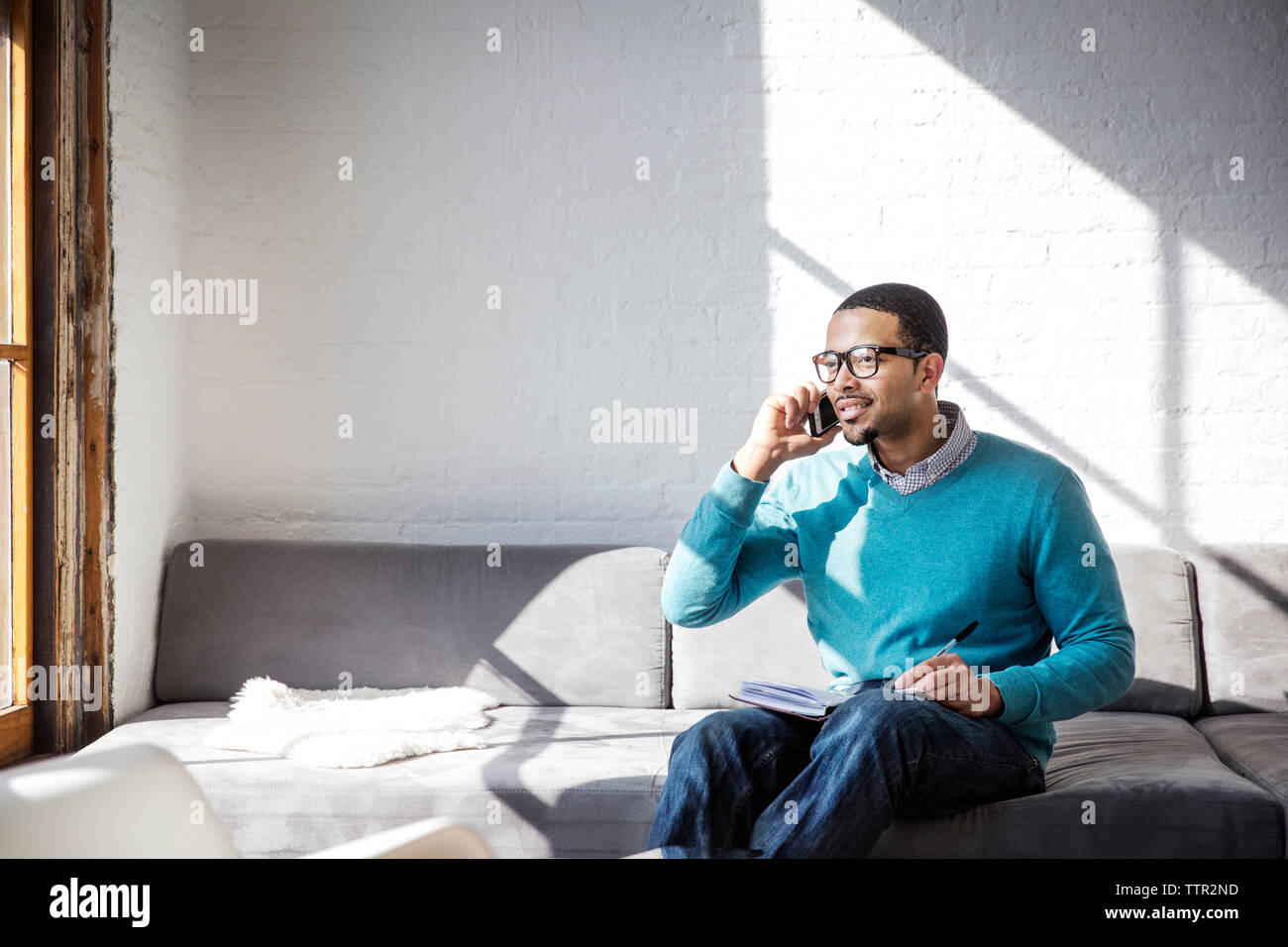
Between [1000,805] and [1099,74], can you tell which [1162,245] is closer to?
[1099,74]

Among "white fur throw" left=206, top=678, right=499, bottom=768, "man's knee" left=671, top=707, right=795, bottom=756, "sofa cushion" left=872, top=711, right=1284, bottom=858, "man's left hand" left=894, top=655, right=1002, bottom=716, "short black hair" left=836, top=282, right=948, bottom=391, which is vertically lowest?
"sofa cushion" left=872, top=711, right=1284, bottom=858

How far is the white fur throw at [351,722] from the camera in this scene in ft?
7.50

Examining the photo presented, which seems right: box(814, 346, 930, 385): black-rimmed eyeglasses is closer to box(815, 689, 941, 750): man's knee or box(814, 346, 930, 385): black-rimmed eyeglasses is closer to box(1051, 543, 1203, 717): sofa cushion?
box(815, 689, 941, 750): man's knee

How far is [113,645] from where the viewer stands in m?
2.74

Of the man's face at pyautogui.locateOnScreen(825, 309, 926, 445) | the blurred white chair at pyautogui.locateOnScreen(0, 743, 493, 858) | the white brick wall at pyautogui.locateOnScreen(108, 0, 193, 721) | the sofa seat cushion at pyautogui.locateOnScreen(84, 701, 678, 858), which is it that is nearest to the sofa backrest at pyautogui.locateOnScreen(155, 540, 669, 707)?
the white brick wall at pyautogui.locateOnScreen(108, 0, 193, 721)

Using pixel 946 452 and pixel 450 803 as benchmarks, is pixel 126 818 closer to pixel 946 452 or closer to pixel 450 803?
pixel 450 803

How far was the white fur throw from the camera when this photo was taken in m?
2.29

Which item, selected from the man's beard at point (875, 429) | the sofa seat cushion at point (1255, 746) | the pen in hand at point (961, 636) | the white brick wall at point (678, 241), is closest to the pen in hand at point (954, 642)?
the pen in hand at point (961, 636)

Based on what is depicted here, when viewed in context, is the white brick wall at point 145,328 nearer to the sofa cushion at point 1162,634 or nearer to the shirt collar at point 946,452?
the shirt collar at point 946,452

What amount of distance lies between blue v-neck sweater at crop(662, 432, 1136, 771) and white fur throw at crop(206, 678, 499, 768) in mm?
634

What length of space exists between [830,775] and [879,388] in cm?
71

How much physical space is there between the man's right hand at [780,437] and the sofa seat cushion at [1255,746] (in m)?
1.02
